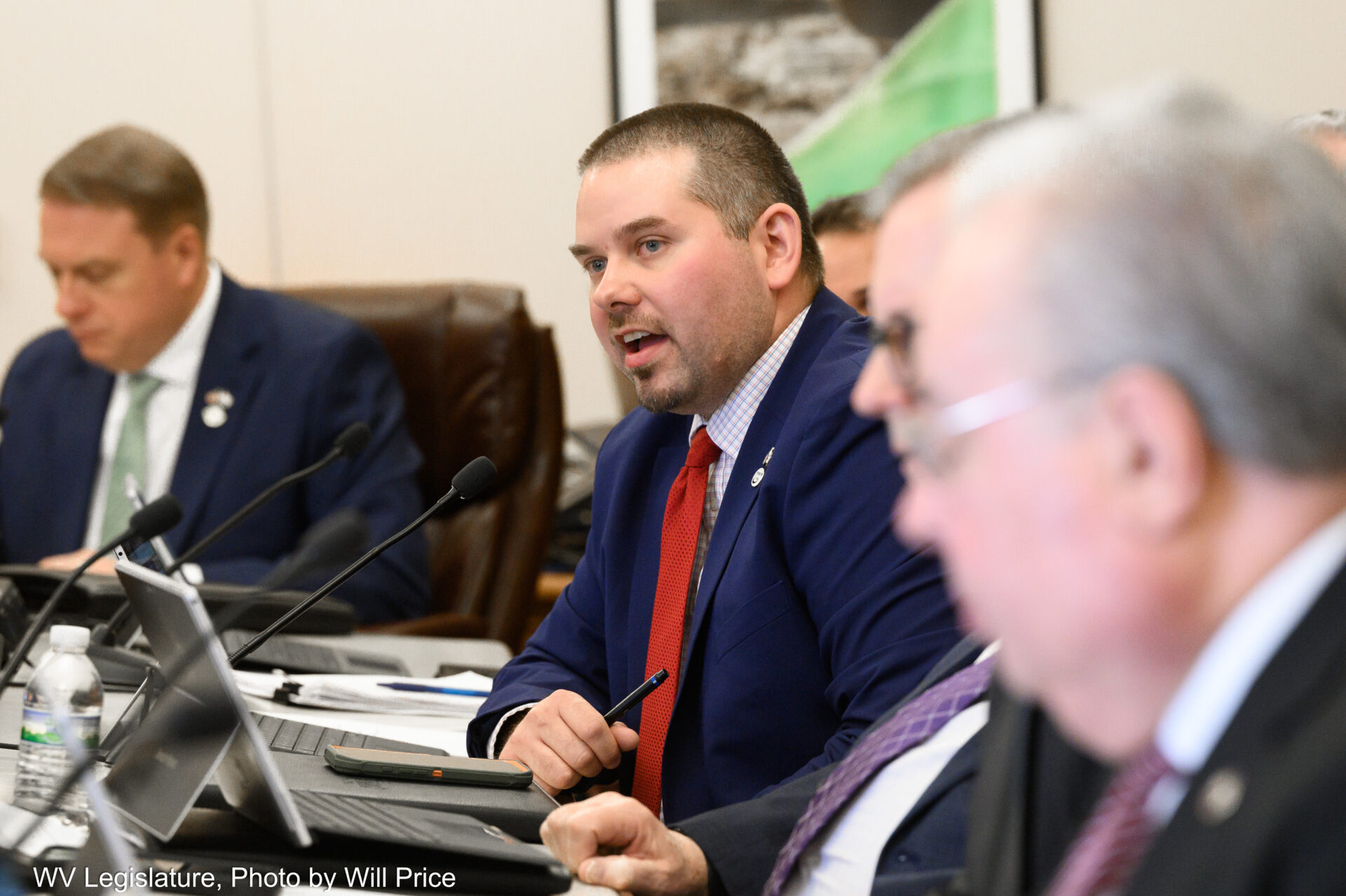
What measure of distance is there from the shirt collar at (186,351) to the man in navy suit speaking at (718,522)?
135cm

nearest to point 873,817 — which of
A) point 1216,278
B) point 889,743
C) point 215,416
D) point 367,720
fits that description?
point 889,743

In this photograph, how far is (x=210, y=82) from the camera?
11.3ft

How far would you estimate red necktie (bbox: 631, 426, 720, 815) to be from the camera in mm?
1505

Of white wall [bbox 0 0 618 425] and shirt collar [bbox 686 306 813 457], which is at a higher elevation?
white wall [bbox 0 0 618 425]

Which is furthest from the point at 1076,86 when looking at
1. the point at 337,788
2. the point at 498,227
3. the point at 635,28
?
the point at 337,788

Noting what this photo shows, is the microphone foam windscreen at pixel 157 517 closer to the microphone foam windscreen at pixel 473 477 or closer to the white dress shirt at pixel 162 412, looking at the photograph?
the microphone foam windscreen at pixel 473 477

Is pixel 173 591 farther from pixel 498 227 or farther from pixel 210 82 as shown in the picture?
pixel 210 82

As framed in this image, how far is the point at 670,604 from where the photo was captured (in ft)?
5.13

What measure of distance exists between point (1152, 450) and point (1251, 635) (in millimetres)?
92

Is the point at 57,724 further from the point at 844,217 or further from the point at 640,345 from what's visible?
the point at 844,217

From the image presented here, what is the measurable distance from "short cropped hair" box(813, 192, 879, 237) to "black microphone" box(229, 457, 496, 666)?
3.95ft

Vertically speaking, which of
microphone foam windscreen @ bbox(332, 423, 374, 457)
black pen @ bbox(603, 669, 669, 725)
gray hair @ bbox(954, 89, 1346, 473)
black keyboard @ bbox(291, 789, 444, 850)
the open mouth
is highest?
gray hair @ bbox(954, 89, 1346, 473)

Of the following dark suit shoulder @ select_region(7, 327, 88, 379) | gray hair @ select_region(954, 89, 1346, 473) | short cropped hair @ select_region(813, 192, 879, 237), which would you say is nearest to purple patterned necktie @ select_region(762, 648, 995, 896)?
gray hair @ select_region(954, 89, 1346, 473)

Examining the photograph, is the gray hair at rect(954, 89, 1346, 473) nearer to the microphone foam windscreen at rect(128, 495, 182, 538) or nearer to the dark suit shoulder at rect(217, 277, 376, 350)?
the microphone foam windscreen at rect(128, 495, 182, 538)
